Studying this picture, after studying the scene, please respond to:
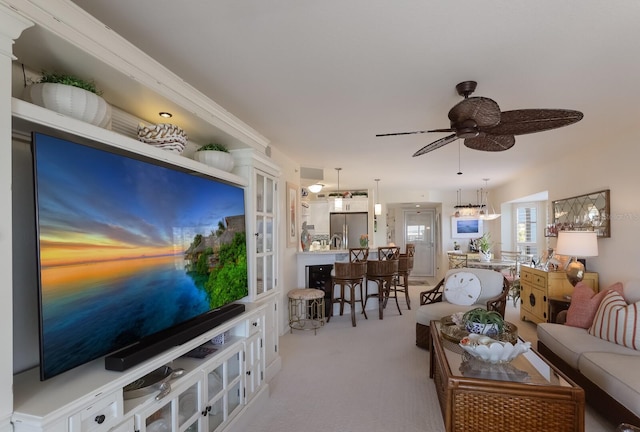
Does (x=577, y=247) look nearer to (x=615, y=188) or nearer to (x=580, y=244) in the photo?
(x=580, y=244)

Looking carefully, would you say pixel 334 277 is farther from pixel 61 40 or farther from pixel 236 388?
pixel 61 40

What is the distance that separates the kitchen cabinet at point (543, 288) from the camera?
3832 millimetres

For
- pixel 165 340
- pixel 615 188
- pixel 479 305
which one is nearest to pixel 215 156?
pixel 165 340

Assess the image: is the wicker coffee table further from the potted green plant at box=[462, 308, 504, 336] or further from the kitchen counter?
the kitchen counter

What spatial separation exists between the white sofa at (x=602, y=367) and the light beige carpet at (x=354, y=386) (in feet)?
0.74

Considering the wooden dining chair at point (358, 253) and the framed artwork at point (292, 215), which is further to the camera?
the wooden dining chair at point (358, 253)

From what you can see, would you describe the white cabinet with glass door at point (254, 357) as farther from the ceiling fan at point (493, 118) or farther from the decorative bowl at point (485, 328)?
the ceiling fan at point (493, 118)

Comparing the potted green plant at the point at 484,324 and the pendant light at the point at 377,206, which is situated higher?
the pendant light at the point at 377,206

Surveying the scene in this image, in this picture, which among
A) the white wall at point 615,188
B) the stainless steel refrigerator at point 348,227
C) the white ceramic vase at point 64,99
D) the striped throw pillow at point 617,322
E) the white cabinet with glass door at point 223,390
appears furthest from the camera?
the stainless steel refrigerator at point 348,227

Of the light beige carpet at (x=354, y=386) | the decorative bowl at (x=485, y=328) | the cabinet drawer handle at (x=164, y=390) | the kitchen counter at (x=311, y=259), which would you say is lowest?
the light beige carpet at (x=354, y=386)

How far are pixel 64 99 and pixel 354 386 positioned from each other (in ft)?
9.22

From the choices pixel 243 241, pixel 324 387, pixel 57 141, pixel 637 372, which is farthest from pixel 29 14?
pixel 637 372

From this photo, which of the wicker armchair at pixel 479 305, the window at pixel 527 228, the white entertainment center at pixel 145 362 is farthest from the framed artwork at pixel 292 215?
the window at pixel 527 228

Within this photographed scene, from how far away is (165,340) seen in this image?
1.58m
